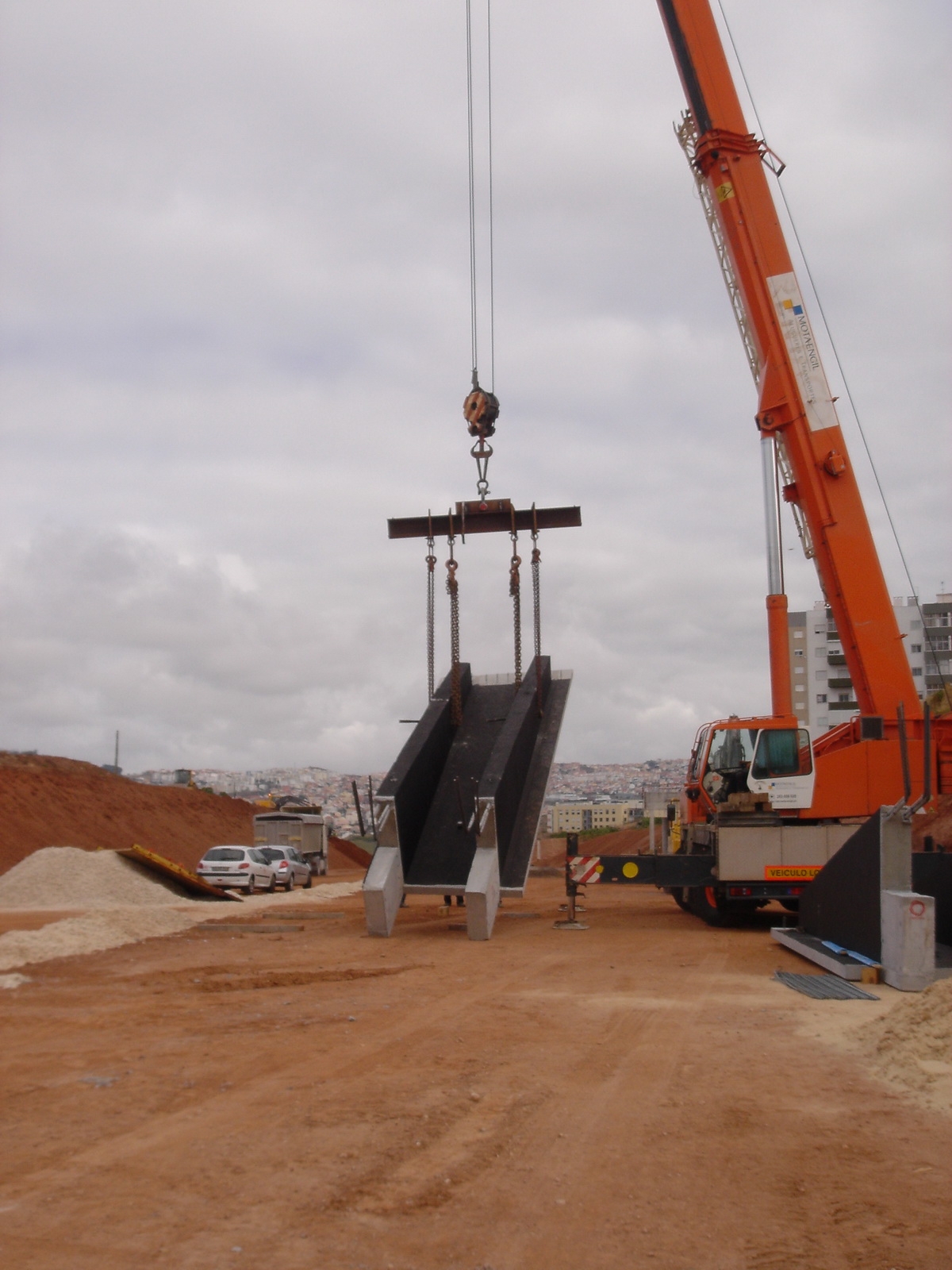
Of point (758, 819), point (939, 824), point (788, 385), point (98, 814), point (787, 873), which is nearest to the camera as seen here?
point (787, 873)

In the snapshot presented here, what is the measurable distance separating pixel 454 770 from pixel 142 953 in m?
5.24

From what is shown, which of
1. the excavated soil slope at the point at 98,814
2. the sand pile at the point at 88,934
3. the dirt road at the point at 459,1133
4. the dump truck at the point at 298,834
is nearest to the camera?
the dirt road at the point at 459,1133

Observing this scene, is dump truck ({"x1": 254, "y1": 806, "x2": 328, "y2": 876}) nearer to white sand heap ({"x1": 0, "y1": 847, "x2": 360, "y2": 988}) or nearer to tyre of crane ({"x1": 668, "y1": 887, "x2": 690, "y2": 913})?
white sand heap ({"x1": 0, "y1": 847, "x2": 360, "y2": 988})

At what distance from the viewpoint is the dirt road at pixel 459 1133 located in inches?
168

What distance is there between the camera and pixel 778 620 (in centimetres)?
1694

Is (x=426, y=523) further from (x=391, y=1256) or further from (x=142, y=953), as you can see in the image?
(x=391, y=1256)

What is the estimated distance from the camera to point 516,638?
17344 mm

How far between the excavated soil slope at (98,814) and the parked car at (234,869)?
32.0 feet

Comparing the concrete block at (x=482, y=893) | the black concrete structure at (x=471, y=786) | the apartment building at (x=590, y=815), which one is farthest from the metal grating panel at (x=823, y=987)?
the apartment building at (x=590, y=815)

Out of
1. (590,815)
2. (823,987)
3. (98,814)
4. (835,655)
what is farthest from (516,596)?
(590,815)

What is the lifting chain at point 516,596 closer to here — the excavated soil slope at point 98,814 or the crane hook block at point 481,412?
the crane hook block at point 481,412

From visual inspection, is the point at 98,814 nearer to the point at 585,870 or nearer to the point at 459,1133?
the point at 585,870

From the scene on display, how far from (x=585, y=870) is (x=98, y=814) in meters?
30.2

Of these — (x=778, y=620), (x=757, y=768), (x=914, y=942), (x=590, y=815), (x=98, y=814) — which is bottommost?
(x=590, y=815)
